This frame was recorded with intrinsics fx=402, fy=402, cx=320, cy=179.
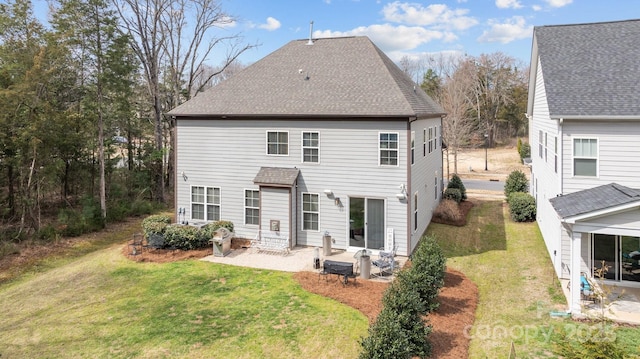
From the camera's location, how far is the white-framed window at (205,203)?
678 inches

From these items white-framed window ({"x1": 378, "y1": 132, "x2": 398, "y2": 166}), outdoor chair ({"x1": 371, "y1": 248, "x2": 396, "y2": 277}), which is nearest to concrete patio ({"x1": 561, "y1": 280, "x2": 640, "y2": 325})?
outdoor chair ({"x1": 371, "y1": 248, "x2": 396, "y2": 277})

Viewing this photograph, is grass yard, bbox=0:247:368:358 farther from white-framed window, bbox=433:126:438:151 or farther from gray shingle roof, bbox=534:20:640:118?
white-framed window, bbox=433:126:438:151

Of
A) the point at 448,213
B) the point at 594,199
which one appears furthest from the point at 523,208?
the point at 594,199

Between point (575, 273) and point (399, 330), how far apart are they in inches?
219

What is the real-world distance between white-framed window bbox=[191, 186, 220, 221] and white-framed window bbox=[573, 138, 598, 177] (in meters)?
13.1

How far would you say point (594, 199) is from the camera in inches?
417

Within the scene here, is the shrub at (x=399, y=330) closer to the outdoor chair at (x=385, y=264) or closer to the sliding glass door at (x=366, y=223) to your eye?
the outdoor chair at (x=385, y=264)

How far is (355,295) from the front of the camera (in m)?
11.4

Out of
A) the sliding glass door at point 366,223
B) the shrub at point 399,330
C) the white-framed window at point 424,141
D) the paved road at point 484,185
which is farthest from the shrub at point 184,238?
the paved road at point 484,185

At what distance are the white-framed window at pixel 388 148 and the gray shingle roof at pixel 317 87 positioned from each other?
0.86 metres

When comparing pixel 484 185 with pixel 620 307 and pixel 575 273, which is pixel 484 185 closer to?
pixel 620 307

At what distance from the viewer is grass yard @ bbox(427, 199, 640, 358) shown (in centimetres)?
880

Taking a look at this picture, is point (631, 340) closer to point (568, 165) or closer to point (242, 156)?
point (568, 165)

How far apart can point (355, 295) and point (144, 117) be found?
82.6 ft
